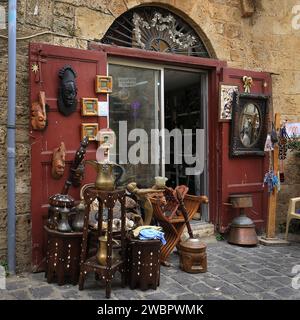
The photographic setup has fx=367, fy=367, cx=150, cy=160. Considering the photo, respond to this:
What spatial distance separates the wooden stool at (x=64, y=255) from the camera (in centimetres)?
364

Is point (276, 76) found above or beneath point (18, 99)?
above

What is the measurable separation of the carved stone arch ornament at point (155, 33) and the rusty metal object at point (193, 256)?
2642 mm

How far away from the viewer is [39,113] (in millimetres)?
3879

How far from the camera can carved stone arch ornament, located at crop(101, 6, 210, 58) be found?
4.81 metres

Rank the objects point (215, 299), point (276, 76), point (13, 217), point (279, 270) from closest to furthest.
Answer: point (215, 299) → point (13, 217) → point (279, 270) → point (276, 76)

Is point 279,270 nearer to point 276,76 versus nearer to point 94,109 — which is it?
point 94,109

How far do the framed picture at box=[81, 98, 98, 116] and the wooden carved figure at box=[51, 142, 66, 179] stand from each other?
491mm

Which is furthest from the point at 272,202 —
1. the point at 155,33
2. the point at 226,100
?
the point at 155,33

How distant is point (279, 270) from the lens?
168 inches

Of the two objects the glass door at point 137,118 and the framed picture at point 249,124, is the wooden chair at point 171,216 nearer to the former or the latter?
the glass door at point 137,118

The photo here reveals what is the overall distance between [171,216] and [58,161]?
1.43 meters

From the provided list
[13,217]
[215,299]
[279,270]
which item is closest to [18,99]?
[13,217]

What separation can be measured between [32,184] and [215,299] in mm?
2219

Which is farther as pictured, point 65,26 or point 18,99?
point 65,26
